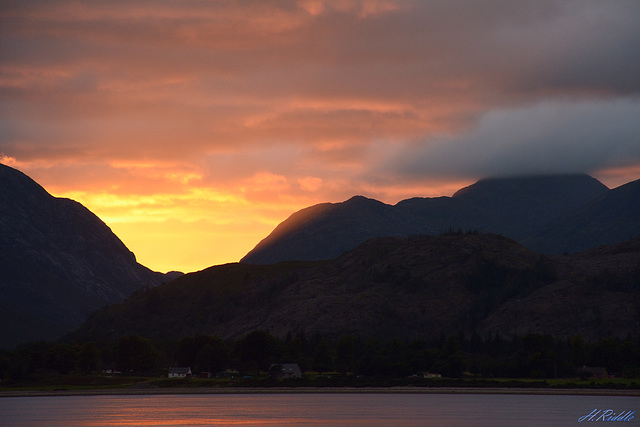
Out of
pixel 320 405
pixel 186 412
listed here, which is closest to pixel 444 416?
pixel 320 405

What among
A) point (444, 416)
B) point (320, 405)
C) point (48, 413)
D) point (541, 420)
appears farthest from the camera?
point (320, 405)

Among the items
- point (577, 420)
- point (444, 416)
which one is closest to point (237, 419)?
point (444, 416)

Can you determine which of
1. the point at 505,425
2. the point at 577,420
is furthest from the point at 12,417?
the point at 577,420

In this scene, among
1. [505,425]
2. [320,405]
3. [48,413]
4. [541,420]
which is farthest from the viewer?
[320,405]

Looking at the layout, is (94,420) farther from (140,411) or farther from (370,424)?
(370,424)

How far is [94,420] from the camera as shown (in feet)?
514

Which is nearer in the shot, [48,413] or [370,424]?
[370,424]

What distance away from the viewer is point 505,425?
443 feet

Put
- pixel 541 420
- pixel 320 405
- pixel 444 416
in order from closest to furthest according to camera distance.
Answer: pixel 541 420, pixel 444 416, pixel 320 405

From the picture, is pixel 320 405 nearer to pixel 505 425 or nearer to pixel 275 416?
pixel 275 416

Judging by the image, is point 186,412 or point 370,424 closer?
point 370,424

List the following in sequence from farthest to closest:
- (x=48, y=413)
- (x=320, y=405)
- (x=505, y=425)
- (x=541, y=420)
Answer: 1. (x=320, y=405)
2. (x=48, y=413)
3. (x=541, y=420)
4. (x=505, y=425)

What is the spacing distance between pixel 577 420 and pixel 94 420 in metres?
88.5

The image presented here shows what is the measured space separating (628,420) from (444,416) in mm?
33632
